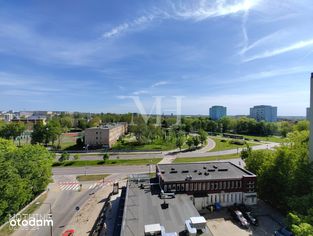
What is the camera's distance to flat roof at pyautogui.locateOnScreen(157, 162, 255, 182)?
3375 cm

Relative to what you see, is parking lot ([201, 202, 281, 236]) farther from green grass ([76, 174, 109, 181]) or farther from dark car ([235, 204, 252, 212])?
green grass ([76, 174, 109, 181])

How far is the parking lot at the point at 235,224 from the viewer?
86.5 ft

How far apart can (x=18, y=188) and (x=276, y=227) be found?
32.5m

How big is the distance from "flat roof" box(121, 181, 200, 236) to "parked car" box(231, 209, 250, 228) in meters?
6.35

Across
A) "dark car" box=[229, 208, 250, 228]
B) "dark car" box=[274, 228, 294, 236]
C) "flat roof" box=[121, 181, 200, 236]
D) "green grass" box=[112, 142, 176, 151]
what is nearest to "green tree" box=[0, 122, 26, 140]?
"green grass" box=[112, 142, 176, 151]

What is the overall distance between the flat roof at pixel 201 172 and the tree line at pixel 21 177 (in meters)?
19.2

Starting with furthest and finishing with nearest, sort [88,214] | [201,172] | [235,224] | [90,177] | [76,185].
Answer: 1. [90,177]
2. [76,185]
3. [201,172]
4. [88,214]
5. [235,224]

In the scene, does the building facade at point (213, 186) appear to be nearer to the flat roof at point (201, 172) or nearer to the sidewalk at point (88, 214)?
the flat roof at point (201, 172)

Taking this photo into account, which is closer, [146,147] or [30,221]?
[30,221]

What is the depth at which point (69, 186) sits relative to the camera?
136 feet

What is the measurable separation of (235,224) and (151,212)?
440 inches

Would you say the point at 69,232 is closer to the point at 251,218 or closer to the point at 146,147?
the point at 251,218

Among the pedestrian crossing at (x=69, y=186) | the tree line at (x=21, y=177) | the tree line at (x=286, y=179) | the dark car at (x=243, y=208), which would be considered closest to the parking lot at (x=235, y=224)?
the dark car at (x=243, y=208)

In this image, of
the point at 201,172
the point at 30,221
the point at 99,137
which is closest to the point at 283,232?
the point at 201,172
